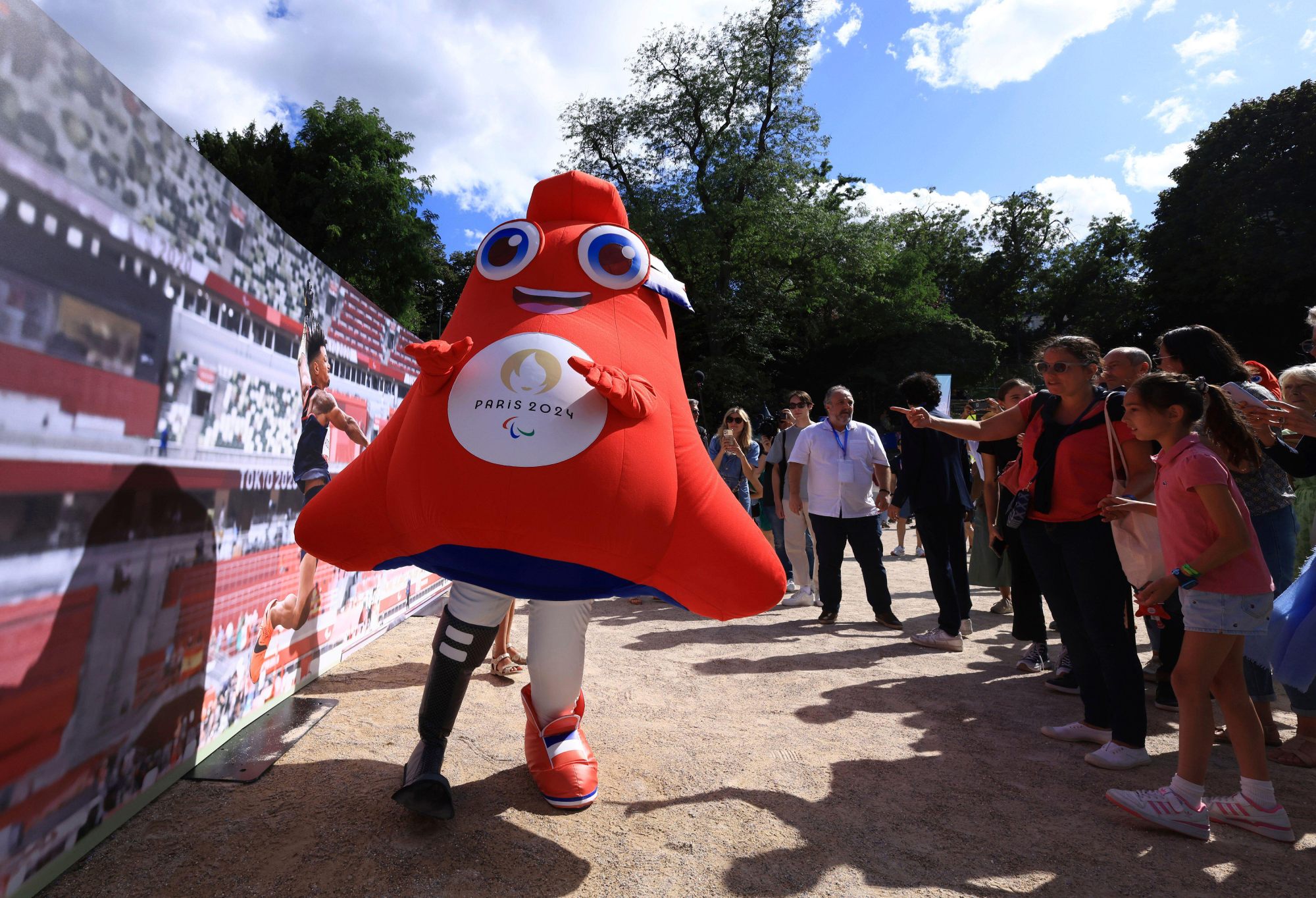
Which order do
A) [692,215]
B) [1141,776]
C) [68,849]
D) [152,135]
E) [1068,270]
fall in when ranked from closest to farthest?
[68,849] → [152,135] → [1141,776] → [692,215] → [1068,270]

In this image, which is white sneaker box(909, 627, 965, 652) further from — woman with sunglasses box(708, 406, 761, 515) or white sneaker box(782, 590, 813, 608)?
woman with sunglasses box(708, 406, 761, 515)

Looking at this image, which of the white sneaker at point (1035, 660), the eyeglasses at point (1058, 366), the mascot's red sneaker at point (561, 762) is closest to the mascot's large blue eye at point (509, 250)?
the mascot's red sneaker at point (561, 762)

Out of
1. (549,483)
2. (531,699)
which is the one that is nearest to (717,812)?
(531,699)

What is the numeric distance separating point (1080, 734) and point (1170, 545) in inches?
51.9

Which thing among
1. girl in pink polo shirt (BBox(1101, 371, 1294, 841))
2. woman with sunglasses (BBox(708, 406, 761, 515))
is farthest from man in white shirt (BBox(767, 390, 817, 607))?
girl in pink polo shirt (BBox(1101, 371, 1294, 841))

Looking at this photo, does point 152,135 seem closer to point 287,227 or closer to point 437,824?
point 437,824

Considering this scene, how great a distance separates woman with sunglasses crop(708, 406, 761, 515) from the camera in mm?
7223

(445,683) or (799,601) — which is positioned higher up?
(445,683)

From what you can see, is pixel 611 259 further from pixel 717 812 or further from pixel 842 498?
pixel 842 498

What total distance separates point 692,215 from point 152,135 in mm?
23563

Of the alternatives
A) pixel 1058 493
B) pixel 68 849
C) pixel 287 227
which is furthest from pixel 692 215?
pixel 68 849

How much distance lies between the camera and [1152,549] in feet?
9.93

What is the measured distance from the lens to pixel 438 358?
91.4 inches

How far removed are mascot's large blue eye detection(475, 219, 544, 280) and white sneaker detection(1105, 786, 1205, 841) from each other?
3006 millimetres
